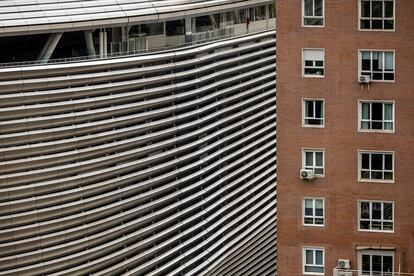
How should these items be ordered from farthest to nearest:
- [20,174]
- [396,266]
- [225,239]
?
[225,239] < [20,174] < [396,266]

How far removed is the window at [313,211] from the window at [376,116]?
2804 mm

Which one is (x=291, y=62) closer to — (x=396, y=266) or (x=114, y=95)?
(x=396, y=266)

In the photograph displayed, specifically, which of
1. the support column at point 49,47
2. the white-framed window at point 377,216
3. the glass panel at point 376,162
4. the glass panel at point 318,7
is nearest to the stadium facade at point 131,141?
the support column at point 49,47

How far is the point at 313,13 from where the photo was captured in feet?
199

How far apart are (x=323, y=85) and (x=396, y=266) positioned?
6.16 m

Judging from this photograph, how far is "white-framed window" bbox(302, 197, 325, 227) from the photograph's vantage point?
60.6 meters

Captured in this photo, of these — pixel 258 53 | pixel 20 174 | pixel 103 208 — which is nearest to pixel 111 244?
pixel 103 208

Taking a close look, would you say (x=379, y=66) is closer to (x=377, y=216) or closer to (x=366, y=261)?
(x=377, y=216)

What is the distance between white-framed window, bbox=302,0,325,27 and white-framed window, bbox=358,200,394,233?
585 cm

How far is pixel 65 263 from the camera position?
260 feet

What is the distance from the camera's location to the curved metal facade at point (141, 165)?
77688 millimetres

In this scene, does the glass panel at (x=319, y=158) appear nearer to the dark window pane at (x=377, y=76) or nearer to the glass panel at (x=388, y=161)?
the glass panel at (x=388, y=161)

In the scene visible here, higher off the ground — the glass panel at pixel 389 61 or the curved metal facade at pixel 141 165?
the glass panel at pixel 389 61

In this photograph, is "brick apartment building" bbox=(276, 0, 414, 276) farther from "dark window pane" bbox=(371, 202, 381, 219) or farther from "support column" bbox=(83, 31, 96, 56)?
"support column" bbox=(83, 31, 96, 56)
